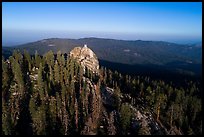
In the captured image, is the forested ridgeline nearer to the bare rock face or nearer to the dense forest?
the dense forest

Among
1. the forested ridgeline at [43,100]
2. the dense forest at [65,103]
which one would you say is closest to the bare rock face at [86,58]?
the dense forest at [65,103]

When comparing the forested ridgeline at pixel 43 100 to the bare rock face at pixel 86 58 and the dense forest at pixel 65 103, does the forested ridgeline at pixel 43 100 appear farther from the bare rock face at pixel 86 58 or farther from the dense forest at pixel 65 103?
the bare rock face at pixel 86 58

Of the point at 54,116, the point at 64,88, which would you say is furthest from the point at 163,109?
the point at 54,116

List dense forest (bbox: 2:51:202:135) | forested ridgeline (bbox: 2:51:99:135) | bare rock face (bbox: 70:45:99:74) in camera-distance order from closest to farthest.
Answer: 1. forested ridgeline (bbox: 2:51:99:135)
2. dense forest (bbox: 2:51:202:135)
3. bare rock face (bbox: 70:45:99:74)

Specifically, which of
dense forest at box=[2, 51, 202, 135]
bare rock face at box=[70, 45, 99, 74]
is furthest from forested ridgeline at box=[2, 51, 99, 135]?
bare rock face at box=[70, 45, 99, 74]

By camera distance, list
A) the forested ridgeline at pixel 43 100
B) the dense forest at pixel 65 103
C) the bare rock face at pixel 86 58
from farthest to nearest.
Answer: the bare rock face at pixel 86 58 < the dense forest at pixel 65 103 < the forested ridgeline at pixel 43 100

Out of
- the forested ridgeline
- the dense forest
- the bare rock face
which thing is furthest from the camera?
the bare rock face

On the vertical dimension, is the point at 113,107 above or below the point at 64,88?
below

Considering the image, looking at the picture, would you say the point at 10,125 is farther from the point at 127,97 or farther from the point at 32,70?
the point at 127,97
